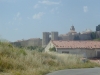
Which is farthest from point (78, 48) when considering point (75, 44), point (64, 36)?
point (64, 36)

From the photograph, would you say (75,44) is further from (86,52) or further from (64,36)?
(64,36)

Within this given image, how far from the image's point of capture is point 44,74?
1650 cm

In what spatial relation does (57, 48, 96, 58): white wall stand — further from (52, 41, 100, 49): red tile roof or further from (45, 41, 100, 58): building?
(52, 41, 100, 49): red tile roof

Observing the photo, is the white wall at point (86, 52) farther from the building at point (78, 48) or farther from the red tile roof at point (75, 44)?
the red tile roof at point (75, 44)

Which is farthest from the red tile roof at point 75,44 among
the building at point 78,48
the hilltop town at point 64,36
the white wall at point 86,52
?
the hilltop town at point 64,36

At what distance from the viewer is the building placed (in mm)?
A: 53906

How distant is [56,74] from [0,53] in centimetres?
536

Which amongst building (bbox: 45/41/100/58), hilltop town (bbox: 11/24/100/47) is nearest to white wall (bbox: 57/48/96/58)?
building (bbox: 45/41/100/58)

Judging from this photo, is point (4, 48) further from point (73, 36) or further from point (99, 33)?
point (99, 33)

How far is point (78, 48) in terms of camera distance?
179ft

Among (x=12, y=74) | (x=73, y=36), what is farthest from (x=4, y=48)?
(x=73, y=36)

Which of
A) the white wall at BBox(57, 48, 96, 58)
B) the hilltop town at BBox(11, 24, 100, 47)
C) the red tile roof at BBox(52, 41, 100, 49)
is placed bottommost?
the white wall at BBox(57, 48, 96, 58)

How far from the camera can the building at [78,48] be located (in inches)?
2122

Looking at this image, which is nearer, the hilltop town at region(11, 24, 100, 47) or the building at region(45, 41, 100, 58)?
the building at region(45, 41, 100, 58)
